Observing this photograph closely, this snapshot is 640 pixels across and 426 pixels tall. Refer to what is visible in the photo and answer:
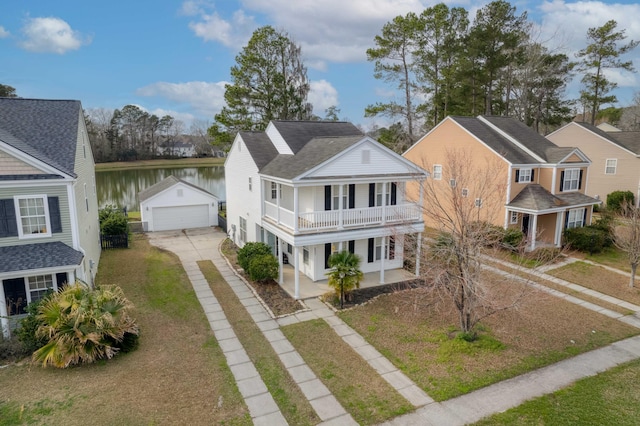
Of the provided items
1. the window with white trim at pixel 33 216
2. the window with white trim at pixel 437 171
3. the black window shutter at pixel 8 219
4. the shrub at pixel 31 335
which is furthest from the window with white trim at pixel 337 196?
the window with white trim at pixel 437 171

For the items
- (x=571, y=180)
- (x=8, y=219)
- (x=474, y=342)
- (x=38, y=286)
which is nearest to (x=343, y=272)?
(x=474, y=342)

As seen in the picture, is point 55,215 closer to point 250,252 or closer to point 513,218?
point 250,252

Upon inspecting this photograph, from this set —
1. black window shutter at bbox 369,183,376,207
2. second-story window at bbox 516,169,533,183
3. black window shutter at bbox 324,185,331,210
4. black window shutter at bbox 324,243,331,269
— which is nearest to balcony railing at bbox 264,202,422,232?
black window shutter at bbox 324,185,331,210

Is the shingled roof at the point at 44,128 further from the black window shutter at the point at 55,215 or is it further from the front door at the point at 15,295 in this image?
the front door at the point at 15,295

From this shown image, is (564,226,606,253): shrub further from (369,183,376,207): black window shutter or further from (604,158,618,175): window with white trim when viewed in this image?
(604,158,618,175): window with white trim

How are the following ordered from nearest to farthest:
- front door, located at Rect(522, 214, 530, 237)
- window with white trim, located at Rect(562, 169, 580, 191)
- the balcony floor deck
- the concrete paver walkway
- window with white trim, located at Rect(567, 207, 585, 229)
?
the concrete paver walkway
the balcony floor deck
front door, located at Rect(522, 214, 530, 237)
window with white trim, located at Rect(567, 207, 585, 229)
window with white trim, located at Rect(562, 169, 580, 191)

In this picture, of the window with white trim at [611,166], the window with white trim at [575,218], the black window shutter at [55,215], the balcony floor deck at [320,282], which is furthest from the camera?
the window with white trim at [611,166]

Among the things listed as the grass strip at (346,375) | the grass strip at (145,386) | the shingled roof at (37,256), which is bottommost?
the grass strip at (346,375)
